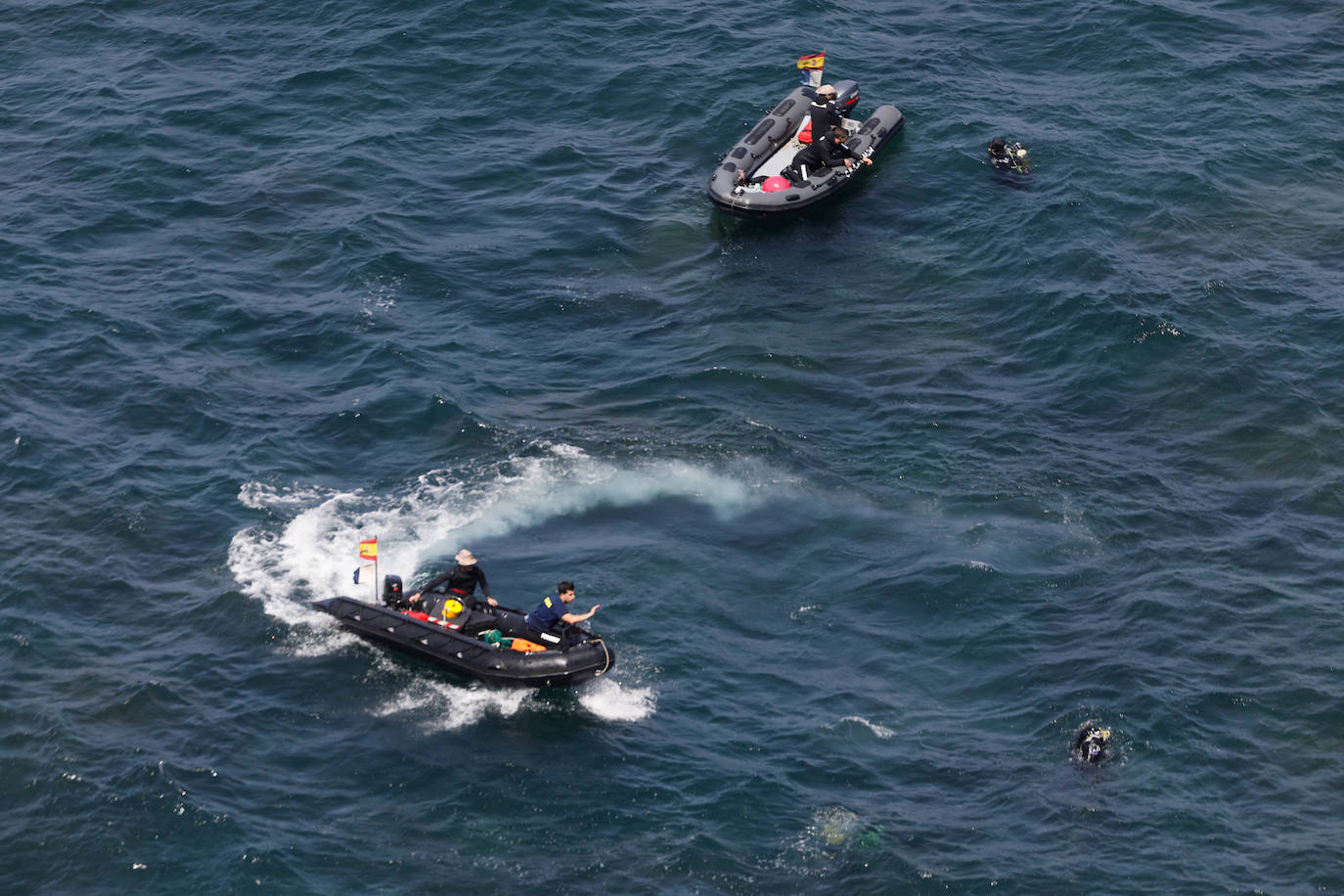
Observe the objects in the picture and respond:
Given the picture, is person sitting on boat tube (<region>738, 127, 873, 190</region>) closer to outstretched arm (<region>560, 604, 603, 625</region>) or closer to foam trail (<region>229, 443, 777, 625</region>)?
foam trail (<region>229, 443, 777, 625</region>)

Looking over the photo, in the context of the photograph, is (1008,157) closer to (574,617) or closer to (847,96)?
(847,96)

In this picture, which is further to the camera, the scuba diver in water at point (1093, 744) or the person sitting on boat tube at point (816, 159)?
the person sitting on boat tube at point (816, 159)

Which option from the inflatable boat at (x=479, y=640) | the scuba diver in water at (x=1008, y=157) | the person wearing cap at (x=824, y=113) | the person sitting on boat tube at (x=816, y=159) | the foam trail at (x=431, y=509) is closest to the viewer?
the inflatable boat at (x=479, y=640)

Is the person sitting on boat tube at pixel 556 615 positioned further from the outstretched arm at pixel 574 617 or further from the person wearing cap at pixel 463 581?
the person wearing cap at pixel 463 581

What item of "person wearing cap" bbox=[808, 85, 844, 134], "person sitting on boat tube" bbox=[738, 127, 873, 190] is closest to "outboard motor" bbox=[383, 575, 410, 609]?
"person sitting on boat tube" bbox=[738, 127, 873, 190]

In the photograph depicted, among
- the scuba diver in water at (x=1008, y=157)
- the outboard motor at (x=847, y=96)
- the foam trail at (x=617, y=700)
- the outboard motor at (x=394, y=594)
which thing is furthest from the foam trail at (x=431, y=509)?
the outboard motor at (x=847, y=96)

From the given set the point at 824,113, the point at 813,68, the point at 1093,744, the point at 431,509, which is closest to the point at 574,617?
the point at 431,509

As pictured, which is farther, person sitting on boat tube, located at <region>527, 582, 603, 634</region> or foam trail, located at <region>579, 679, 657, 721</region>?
person sitting on boat tube, located at <region>527, 582, 603, 634</region>
